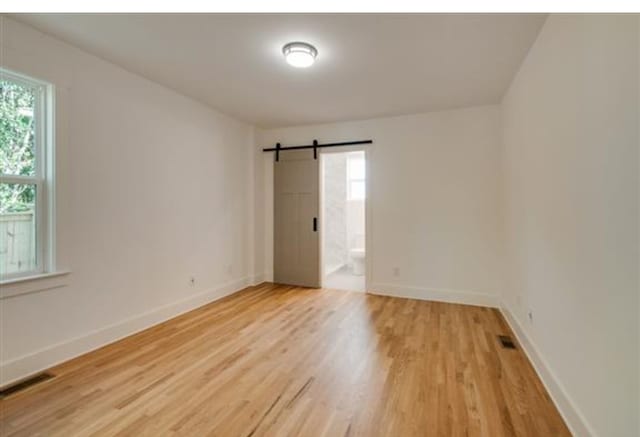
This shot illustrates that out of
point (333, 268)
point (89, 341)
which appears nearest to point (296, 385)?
point (89, 341)

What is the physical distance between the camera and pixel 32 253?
2.51 m

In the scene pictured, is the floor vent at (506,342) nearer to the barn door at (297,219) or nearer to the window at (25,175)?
the barn door at (297,219)

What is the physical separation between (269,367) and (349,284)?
9.44ft

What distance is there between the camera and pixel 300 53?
→ 257cm

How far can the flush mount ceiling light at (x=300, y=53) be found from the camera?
2.54 m

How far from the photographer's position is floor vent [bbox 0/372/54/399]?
220 centimetres

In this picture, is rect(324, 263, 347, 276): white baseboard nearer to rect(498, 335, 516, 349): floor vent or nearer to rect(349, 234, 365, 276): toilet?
rect(349, 234, 365, 276): toilet

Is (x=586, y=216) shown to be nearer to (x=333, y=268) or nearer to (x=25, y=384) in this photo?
(x=25, y=384)

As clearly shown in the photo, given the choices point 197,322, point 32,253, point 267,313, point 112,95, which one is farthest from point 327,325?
point 112,95

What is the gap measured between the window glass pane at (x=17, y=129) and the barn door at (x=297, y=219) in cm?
316

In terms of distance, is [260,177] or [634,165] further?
[260,177]

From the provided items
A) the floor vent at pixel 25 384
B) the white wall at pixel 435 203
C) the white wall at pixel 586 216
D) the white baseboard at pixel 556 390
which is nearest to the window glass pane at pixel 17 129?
the floor vent at pixel 25 384

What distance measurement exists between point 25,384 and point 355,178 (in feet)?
18.6

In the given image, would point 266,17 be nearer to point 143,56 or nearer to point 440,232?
point 143,56
